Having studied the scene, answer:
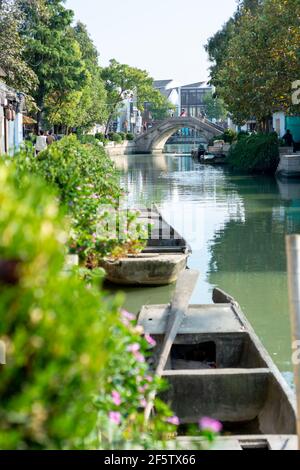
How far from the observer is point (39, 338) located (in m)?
2.22

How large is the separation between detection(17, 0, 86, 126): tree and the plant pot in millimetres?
39426

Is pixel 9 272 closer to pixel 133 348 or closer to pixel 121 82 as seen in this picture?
pixel 133 348

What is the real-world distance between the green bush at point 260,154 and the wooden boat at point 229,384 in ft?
98.7

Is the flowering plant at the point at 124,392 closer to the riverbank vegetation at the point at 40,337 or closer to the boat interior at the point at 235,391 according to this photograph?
the riverbank vegetation at the point at 40,337

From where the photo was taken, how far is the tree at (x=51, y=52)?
135 feet

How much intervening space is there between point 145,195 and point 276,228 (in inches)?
387

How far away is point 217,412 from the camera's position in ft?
20.9

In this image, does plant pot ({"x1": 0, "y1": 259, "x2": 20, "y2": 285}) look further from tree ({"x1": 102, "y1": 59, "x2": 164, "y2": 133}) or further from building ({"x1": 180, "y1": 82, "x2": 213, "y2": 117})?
building ({"x1": 180, "y1": 82, "x2": 213, "y2": 117})

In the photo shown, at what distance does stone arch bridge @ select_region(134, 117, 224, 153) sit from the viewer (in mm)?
73250

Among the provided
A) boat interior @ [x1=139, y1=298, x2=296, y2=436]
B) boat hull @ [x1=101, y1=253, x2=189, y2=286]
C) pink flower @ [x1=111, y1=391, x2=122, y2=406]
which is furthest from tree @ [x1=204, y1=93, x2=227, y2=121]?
pink flower @ [x1=111, y1=391, x2=122, y2=406]

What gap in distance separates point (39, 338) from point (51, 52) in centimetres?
4106

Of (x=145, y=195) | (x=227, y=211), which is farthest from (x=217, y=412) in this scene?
(x=145, y=195)

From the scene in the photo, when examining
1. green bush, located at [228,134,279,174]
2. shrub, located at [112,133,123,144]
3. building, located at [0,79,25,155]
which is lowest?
green bush, located at [228,134,279,174]
